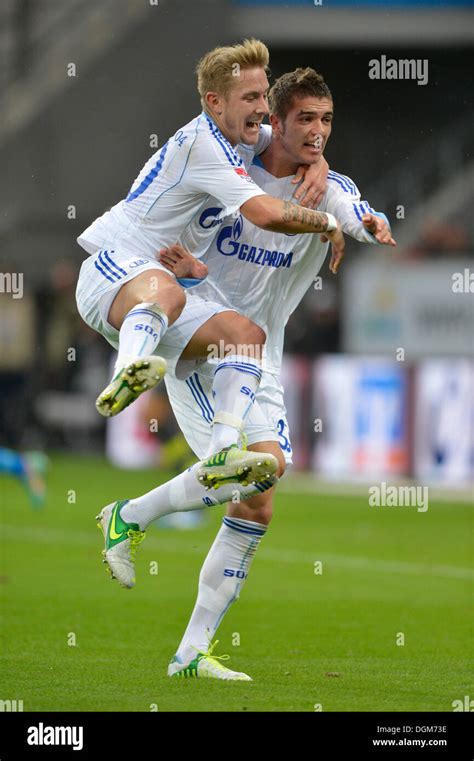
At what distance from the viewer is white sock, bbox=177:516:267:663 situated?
23.1ft

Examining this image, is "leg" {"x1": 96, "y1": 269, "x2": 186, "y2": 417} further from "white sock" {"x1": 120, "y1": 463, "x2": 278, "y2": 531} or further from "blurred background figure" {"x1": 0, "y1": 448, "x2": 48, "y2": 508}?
"blurred background figure" {"x1": 0, "y1": 448, "x2": 48, "y2": 508}

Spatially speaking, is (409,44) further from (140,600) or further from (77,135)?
(140,600)

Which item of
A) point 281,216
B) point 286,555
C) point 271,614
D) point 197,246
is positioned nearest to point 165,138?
point 286,555

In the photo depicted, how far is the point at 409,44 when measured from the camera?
27.6 metres

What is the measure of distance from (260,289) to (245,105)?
108 centimetres

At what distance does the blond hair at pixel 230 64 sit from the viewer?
656 centimetres

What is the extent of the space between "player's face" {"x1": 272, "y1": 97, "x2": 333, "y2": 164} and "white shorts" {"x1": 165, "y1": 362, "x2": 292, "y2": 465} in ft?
3.70

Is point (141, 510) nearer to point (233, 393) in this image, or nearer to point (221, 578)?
point (221, 578)

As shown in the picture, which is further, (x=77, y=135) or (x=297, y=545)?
(x=77, y=135)

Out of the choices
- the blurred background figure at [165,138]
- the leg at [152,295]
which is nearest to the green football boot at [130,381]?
the leg at [152,295]

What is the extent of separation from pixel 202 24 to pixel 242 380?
67.4 feet

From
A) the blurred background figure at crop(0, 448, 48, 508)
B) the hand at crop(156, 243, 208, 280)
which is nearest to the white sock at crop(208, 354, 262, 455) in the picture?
the hand at crop(156, 243, 208, 280)

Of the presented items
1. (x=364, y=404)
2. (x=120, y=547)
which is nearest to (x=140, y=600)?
(x=120, y=547)

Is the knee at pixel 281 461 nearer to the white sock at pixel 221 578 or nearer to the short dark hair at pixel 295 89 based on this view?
the white sock at pixel 221 578
